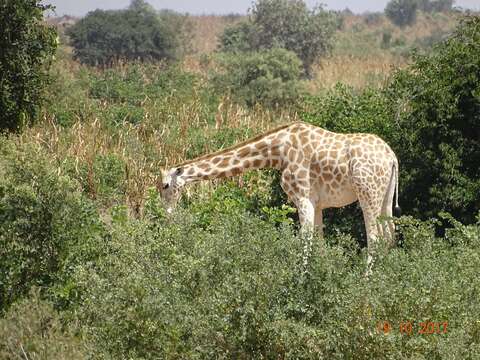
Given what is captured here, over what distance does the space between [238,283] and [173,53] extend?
102 ft

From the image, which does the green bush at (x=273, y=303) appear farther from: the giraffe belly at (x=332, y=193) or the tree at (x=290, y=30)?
the tree at (x=290, y=30)

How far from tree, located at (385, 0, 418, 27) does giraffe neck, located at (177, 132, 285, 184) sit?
55296 mm

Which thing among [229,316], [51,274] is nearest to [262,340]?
[229,316]

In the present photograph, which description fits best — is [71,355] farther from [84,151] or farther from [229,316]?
[84,151]

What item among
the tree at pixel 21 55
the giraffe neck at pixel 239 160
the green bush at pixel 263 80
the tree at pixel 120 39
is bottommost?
the tree at pixel 120 39

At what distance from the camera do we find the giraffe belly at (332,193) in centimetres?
1055

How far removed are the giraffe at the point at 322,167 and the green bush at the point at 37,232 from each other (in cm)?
240

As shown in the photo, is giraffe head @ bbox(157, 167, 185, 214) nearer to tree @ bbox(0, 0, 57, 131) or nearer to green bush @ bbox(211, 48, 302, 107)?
tree @ bbox(0, 0, 57, 131)

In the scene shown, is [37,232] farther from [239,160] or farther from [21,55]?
[21,55]

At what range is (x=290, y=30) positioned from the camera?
35062mm

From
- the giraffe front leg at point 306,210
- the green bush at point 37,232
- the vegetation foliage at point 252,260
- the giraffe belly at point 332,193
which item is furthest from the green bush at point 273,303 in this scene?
the giraffe belly at point 332,193

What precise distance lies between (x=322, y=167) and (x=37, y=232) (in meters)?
3.32

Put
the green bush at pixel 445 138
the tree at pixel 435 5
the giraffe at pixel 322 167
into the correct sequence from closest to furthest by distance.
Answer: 1. the giraffe at pixel 322 167
2. the green bush at pixel 445 138
3. the tree at pixel 435 5
